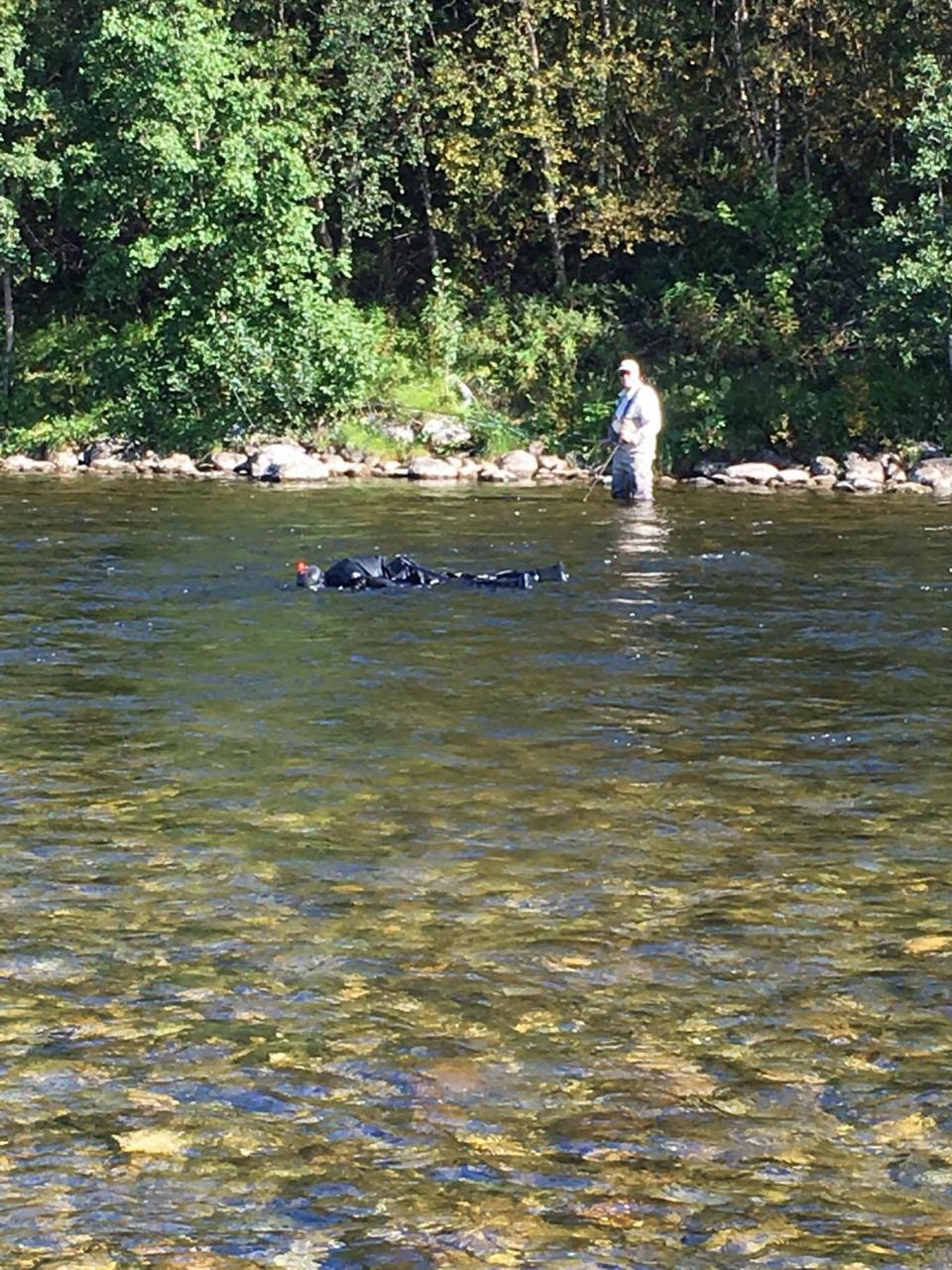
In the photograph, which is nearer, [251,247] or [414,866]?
[414,866]

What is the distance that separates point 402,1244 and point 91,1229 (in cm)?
84

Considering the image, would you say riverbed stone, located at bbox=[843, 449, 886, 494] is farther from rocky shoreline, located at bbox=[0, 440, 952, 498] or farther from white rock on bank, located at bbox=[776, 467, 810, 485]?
white rock on bank, located at bbox=[776, 467, 810, 485]

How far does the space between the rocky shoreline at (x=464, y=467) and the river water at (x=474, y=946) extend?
14.5 m

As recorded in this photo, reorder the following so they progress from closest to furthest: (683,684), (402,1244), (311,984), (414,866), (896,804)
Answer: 1. (402,1244)
2. (311,984)
3. (414,866)
4. (896,804)
5. (683,684)

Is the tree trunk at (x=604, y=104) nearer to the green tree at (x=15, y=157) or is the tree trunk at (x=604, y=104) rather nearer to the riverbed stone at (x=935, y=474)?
the riverbed stone at (x=935, y=474)

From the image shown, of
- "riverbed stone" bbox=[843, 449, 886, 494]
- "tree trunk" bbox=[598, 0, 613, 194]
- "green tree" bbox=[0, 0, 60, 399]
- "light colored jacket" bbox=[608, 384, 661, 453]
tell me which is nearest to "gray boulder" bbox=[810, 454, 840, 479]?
"riverbed stone" bbox=[843, 449, 886, 494]

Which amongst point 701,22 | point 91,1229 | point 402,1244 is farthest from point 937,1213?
point 701,22

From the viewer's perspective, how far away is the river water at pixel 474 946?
5.28 metres

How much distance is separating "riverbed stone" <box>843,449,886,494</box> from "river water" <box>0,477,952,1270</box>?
13.9 meters

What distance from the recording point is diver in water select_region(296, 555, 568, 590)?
17594mm

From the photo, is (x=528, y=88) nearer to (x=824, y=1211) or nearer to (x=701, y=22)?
(x=701, y=22)

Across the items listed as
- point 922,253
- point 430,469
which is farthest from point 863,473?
point 430,469

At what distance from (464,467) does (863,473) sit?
21.8 feet

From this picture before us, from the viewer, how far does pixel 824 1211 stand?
206 inches
